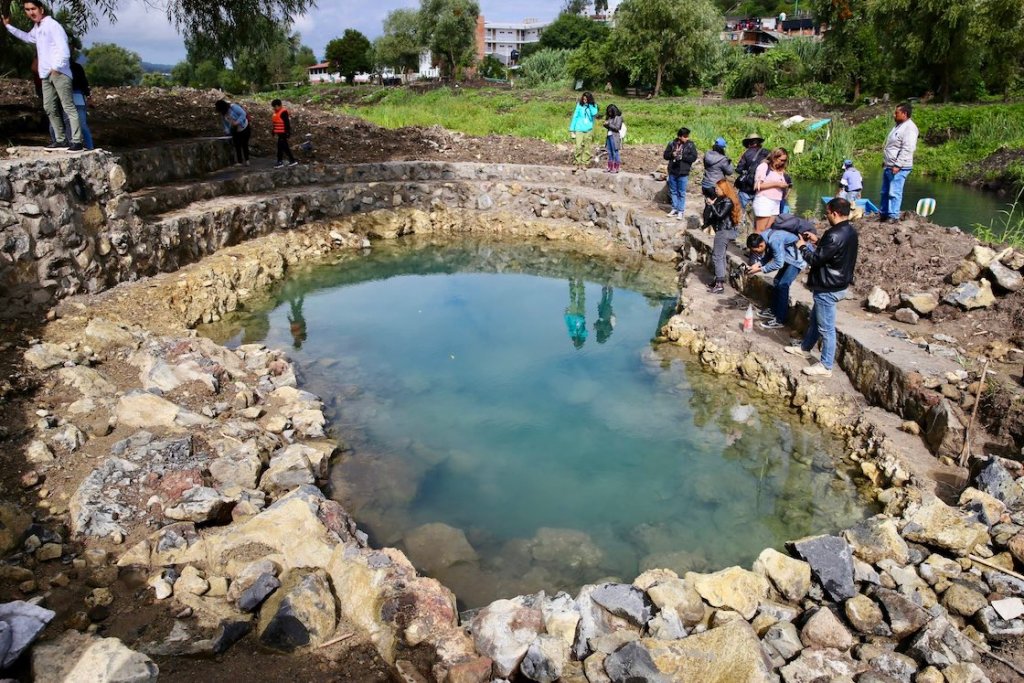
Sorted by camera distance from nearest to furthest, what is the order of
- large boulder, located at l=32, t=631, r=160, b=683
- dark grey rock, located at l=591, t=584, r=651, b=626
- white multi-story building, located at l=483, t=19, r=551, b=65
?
large boulder, located at l=32, t=631, r=160, b=683
dark grey rock, located at l=591, t=584, r=651, b=626
white multi-story building, located at l=483, t=19, r=551, b=65

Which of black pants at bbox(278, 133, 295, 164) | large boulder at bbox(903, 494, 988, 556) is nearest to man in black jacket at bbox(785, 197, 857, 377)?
large boulder at bbox(903, 494, 988, 556)

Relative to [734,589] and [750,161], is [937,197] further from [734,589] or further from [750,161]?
[734,589]

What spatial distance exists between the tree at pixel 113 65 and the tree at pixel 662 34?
44885 millimetres

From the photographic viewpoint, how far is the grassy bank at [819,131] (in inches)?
812

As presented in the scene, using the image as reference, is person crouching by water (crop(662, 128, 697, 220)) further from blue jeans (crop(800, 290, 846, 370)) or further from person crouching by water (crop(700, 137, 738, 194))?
blue jeans (crop(800, 290, 846, 370))

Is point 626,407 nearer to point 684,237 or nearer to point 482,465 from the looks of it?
point 482,465

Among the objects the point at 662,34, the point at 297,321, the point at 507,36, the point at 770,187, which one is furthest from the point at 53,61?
the point at 507,36

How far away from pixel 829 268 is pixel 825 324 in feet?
2.33

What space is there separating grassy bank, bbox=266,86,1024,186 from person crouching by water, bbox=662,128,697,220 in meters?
7.01

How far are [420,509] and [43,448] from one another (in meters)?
2.92

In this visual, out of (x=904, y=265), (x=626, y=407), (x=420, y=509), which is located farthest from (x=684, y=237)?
(x=420, y=509)

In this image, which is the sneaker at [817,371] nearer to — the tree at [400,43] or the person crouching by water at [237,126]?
the person crouching by water at [237,126]

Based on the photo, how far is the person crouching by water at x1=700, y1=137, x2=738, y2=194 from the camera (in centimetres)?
971

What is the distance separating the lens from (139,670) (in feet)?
9.66
